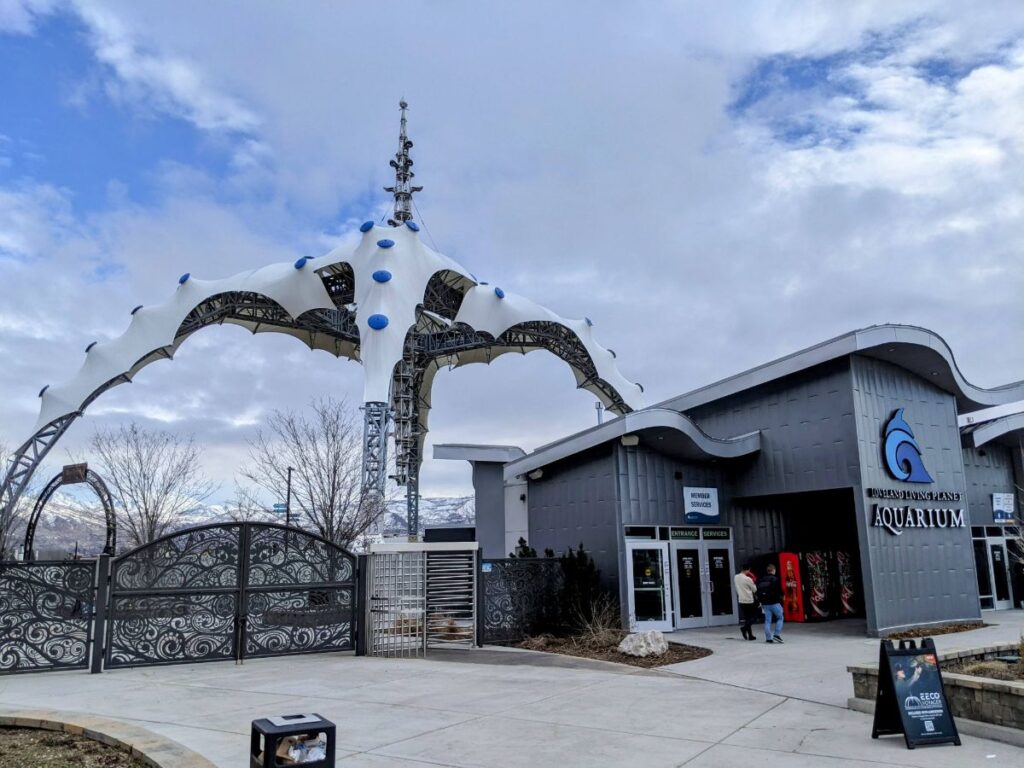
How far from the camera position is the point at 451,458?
2180 cm

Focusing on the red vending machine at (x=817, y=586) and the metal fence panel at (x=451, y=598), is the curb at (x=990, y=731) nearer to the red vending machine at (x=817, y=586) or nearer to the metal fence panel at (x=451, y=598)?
the metal fence panel at (x=451, y=598)

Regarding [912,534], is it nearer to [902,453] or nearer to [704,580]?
[902,453]

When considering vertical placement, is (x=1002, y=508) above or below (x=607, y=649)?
above

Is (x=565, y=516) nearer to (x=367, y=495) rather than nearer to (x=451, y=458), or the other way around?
(x=451, y=458)

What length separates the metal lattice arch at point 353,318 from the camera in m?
29.8

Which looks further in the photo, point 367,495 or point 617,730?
point 367,495

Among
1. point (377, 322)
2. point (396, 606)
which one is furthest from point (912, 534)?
point (377, 322)

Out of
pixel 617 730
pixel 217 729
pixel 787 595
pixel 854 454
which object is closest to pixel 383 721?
pixel 217 729

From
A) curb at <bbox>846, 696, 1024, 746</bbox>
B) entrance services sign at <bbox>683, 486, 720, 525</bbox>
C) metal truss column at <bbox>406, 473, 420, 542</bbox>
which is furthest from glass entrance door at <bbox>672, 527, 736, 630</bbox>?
metal truss column at <bbox>406, 473, 420, 542</bbox>

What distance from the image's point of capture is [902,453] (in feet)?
59.1

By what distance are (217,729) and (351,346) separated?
33053mm

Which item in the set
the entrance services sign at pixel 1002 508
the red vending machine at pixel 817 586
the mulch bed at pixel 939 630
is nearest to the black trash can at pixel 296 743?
the mulch bed at pixel 939 630

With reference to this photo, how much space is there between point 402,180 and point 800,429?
31124 millimetres

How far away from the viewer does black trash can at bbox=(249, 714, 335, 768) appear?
460 centimetres
